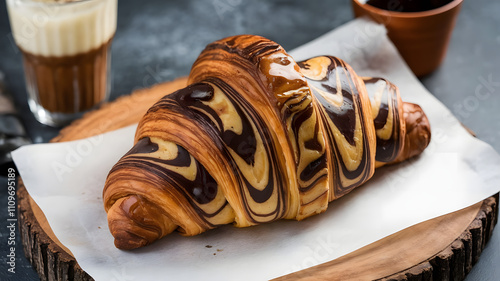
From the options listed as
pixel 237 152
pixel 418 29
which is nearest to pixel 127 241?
pixel 237 152

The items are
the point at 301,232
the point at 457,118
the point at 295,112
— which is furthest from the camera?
the point at 457,118

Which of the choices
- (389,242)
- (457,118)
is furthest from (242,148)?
(457,118)

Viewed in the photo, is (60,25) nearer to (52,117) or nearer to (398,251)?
(52,117)

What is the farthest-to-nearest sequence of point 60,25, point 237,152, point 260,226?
point 60,25 → point 260,226 → point 237,152

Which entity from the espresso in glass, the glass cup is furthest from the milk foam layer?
the espresso in glass

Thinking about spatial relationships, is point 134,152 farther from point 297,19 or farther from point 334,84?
point 297,19

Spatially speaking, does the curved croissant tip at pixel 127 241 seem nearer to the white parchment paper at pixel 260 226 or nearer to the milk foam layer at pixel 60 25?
the white parchment paper at pixel 260 226
